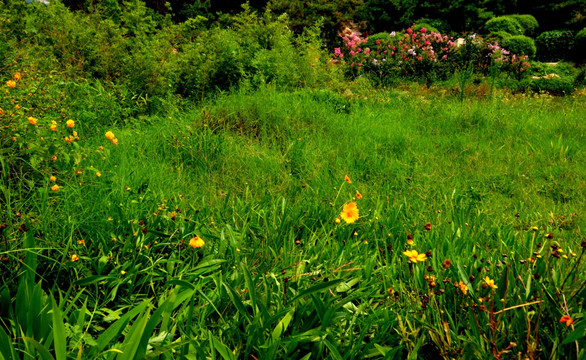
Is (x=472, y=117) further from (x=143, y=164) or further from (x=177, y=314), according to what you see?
(x=177, y=314)

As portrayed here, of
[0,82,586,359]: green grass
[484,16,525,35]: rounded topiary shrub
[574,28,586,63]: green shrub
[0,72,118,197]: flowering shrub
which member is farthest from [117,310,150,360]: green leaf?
[574,28,586,63]: green shrub

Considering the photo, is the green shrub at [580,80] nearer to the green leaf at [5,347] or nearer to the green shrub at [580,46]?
the green shrub at [580,46]

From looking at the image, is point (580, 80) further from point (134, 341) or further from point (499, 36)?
point (134, 341)

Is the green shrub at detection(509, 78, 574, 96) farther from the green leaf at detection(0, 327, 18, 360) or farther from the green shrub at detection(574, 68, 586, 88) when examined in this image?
the green leaf at detection(0, 327, 18, 360)

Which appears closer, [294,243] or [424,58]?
[294,243]

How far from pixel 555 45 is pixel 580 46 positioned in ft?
2.01

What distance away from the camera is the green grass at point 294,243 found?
143 centimetres

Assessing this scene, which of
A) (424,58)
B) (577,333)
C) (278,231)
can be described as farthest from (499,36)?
(577,333)

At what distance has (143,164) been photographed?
2967 mm

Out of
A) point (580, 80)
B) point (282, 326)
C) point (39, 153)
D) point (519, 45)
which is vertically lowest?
point (580, 80)

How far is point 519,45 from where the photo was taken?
9.62 meters

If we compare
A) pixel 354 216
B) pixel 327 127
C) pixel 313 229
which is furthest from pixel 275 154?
pixel 354 216

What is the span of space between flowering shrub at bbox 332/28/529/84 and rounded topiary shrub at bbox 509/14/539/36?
3533 mm

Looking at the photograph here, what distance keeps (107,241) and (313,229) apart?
1154 mm
